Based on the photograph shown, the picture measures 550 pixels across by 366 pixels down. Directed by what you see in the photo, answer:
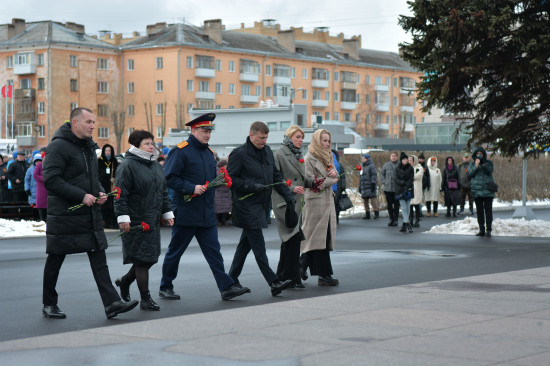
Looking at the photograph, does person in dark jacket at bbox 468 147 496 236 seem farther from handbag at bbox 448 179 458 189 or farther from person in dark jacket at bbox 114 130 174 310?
person in dark jacket at bbox 114 130 174 310

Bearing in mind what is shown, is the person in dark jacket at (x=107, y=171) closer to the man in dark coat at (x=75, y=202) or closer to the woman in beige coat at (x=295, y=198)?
the woman in beige coat at (x=295, y=198)

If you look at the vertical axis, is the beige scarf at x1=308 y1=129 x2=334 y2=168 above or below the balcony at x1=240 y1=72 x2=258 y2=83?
below

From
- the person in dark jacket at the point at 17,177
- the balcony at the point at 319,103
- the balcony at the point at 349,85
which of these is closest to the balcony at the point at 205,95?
the balcony at the point at 319,103

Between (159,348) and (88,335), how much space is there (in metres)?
0.89

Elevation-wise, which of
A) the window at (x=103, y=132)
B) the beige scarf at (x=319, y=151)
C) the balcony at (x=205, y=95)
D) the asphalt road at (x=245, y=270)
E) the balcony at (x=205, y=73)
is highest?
the balcony at (x=205, y=73)

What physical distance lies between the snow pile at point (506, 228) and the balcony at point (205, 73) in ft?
272

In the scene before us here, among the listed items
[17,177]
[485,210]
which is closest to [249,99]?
[17,177]

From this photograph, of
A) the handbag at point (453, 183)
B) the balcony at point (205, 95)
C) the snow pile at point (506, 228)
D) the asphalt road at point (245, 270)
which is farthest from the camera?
the balcony at point (205, 95)

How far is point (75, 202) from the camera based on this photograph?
8.95 metres

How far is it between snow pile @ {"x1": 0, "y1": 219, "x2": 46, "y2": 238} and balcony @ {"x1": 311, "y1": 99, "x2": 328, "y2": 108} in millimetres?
Result: 103671

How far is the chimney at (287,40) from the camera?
116 metres

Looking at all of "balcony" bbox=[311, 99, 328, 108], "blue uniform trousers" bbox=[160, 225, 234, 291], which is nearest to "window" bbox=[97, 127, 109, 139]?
"balcony" bbox=[311, 99, 328, 108]

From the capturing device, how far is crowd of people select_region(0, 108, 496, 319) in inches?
354

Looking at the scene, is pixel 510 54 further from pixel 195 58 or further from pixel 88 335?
pixel 195 58
